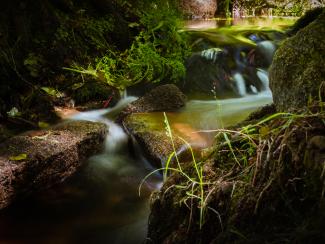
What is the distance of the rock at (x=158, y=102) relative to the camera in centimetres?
599

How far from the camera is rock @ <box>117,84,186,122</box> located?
5.99 m

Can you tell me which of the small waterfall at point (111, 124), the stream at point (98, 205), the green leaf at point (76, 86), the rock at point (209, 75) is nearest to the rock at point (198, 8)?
the rock at point (209, 75)

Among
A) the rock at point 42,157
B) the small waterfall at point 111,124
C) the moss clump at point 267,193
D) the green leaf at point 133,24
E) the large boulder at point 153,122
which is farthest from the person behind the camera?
the green leaf at point 133,24

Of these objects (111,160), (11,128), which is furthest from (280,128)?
(11,128)

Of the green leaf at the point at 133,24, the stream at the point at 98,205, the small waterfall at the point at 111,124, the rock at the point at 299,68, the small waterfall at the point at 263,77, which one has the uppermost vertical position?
the green leaf at the point at 133,24

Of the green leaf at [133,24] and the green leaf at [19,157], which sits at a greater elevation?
the green leaf at [133,24]

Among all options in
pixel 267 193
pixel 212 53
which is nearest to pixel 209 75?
A: pixel 212 53

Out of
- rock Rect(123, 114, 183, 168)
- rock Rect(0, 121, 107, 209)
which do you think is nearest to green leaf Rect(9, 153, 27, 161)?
rock Rect(0, 121, 107, 209)

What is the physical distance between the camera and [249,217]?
1812mm

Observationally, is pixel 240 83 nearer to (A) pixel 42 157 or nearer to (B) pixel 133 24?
(B) pixel 133 24

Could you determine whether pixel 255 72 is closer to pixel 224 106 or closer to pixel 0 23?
pixel 224 106

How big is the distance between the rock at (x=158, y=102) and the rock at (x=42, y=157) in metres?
1.16

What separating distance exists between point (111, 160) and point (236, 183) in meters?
3.14

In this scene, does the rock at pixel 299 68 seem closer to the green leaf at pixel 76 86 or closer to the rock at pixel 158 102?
the rock at pixel 158 102
